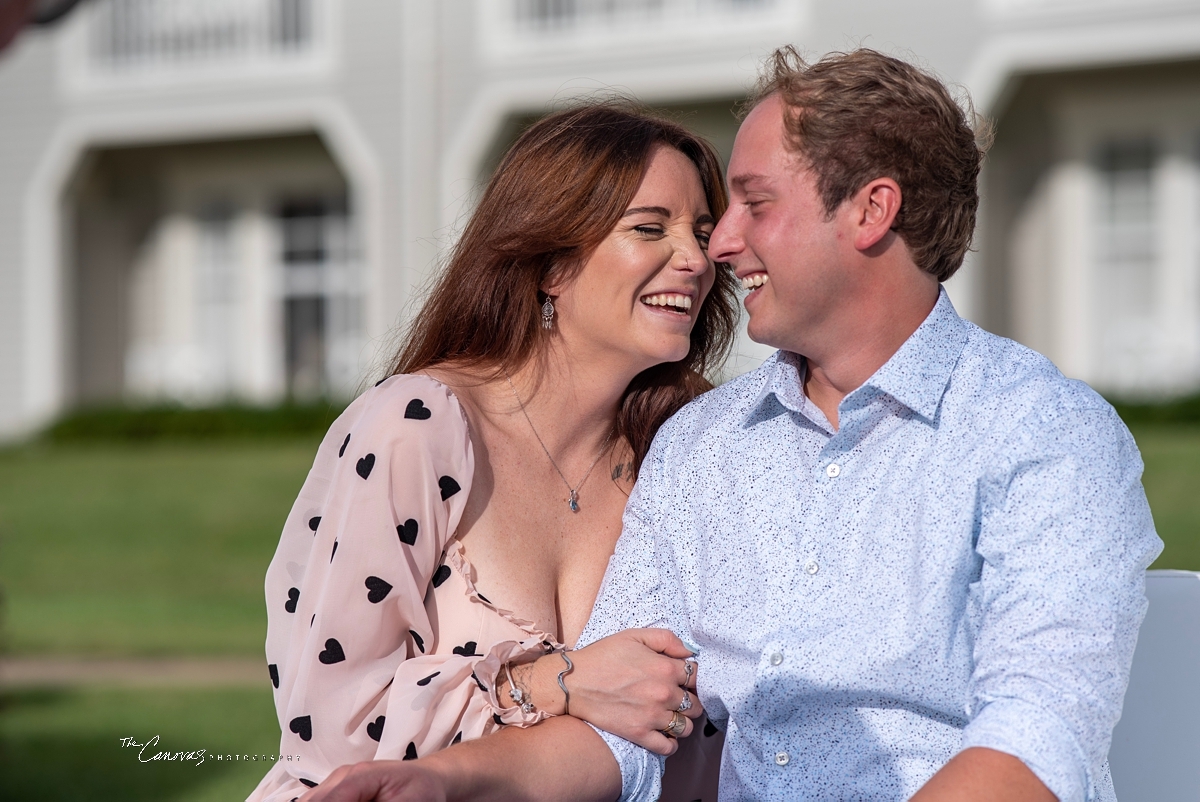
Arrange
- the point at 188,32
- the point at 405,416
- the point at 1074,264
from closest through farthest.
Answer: the point at 405,416, the point at 1074,264, the point at 188,32

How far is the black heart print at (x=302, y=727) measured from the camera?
92.5 inches

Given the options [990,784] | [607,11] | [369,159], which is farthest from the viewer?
[369,159]

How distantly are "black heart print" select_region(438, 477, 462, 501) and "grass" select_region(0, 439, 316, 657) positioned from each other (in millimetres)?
5275

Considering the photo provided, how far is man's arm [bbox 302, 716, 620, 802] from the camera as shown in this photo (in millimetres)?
1906

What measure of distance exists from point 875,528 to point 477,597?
0.78 metres

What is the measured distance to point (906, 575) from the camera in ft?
6.82

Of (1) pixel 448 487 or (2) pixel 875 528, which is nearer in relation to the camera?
(2) pixel 875 528

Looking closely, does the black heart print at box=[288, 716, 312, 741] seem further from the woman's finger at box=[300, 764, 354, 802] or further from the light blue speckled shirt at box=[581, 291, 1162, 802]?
the light blue speckled shirt at box=[581, 291, 1162, 802]

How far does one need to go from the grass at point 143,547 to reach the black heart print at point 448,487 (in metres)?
5.27

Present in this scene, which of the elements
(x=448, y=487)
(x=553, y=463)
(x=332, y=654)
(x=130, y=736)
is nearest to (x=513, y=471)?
(x=553, y=463)

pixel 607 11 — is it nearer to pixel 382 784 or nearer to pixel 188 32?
pixel 188 32

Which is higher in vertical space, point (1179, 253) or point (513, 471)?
point (513, 471)

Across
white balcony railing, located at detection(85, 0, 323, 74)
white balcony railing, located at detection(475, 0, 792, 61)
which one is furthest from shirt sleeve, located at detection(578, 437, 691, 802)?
white balcony railing, located at detection(85, 0, 323, 74)

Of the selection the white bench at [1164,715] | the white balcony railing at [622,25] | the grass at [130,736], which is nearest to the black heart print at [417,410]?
the white bench at [1164,715]
